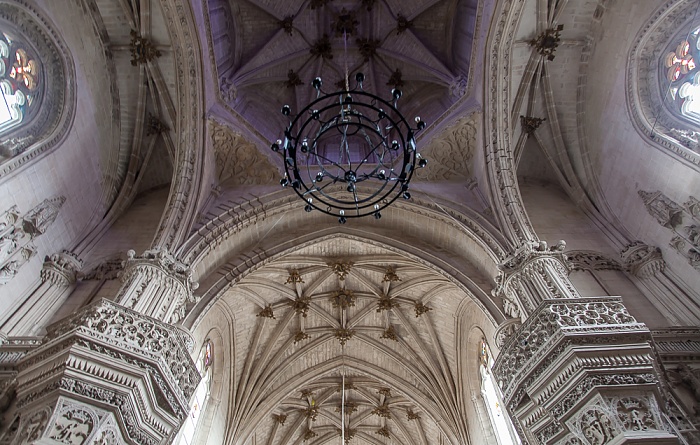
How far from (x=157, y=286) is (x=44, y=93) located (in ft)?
16.4

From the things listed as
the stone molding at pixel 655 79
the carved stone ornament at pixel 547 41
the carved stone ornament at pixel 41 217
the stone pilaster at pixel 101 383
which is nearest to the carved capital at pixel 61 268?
the carved stone ornament at pixel 41 217

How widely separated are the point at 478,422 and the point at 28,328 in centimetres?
1074

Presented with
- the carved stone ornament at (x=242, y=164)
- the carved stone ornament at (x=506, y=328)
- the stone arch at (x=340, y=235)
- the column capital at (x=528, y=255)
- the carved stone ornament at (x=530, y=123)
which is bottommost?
the carved stone ornament at (x=506, y=328)

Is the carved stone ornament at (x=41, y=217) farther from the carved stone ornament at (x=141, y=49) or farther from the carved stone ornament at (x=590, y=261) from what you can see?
the carved stone ornament at (x=590, y=261)

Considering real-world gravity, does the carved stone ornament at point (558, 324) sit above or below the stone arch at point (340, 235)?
below

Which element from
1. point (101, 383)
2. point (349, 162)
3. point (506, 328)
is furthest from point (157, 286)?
point (506, 328)

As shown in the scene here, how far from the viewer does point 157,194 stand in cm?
1281

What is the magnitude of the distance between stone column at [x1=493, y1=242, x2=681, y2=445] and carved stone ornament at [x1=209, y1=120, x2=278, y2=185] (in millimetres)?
7094

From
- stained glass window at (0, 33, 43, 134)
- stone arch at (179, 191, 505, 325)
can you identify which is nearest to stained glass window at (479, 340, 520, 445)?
stone arch at (179, 191, 505, 325)

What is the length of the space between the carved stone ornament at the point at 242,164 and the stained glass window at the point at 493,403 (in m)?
7.21

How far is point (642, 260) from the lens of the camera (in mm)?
9266

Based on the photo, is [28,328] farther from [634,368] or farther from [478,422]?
[478,422]

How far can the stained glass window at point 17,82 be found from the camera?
28.7 feet

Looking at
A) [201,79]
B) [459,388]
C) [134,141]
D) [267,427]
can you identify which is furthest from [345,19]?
[267,427]
